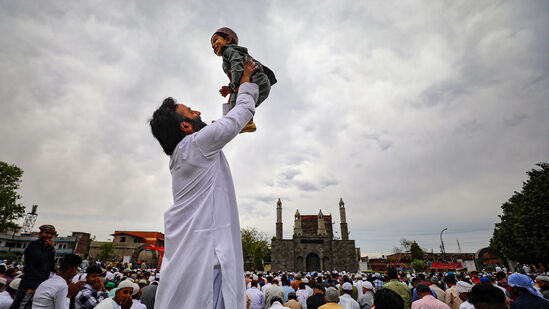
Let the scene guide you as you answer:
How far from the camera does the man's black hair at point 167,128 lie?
1.70 metres

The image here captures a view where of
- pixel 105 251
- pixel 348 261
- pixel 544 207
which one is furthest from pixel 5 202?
pixel 544 207

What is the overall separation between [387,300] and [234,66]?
3040 millimetres

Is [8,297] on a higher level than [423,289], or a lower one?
lower

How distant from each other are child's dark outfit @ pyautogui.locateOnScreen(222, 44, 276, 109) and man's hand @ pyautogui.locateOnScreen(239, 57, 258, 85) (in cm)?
2

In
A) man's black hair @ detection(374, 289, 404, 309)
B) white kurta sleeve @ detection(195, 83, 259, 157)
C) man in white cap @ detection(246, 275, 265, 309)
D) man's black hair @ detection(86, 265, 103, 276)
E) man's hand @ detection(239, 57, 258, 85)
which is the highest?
man's hand @ detection(239, 57, 258, 85)

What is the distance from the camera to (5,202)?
2297 cm

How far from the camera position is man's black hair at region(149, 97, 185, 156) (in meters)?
1.70

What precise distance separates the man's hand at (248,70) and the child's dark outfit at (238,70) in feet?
0.07

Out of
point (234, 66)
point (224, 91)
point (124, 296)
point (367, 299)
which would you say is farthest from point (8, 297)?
point (367, 299)

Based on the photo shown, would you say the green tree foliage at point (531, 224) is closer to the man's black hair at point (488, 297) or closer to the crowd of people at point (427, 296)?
the crowd of people at point (427, 296)

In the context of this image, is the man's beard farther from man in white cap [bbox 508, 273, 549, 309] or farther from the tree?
the tree

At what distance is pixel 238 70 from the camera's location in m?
1.83

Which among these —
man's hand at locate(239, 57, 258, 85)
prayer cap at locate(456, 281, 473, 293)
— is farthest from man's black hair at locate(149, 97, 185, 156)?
prayer cap at locate(456, 281, 473, 293)

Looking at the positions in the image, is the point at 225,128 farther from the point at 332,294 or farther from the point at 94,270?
the point at 332,294
